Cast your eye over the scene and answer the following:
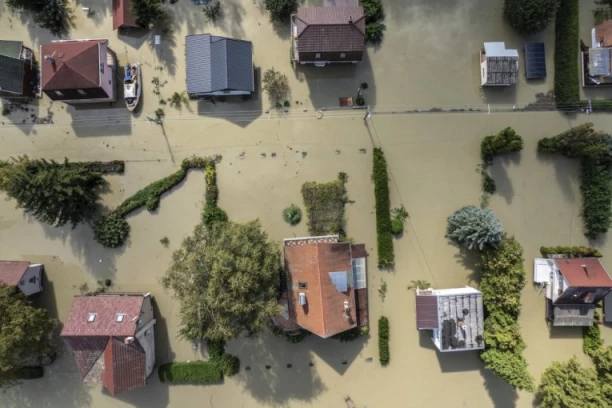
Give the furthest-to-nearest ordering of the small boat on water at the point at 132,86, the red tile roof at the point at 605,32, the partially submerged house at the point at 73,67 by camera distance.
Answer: the small boat on water at the point at 132,86, the red tile roof at the point at 605,32, the partially submerged house at the point at 73,67

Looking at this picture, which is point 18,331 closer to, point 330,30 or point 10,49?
point 10,49

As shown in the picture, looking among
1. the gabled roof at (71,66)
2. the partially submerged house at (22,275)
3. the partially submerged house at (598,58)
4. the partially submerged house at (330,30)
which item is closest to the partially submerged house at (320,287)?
the partially submerged house at (330,30)

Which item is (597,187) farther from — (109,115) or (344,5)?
(109,115)

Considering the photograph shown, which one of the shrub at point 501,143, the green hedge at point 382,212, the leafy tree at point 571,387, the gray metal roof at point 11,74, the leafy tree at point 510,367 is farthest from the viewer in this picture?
the green hedge at point 382,212

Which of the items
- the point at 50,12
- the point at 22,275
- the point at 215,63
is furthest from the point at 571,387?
the point at 50,12

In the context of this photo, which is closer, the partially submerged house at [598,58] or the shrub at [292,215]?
the partially submerged house at [598,58]

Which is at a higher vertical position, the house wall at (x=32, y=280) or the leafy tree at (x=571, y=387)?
the house wall at (x=32, y=280)

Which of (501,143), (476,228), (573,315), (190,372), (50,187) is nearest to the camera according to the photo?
(50,187)

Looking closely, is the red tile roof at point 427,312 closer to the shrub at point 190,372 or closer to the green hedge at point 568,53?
the shrub at point 190,372
